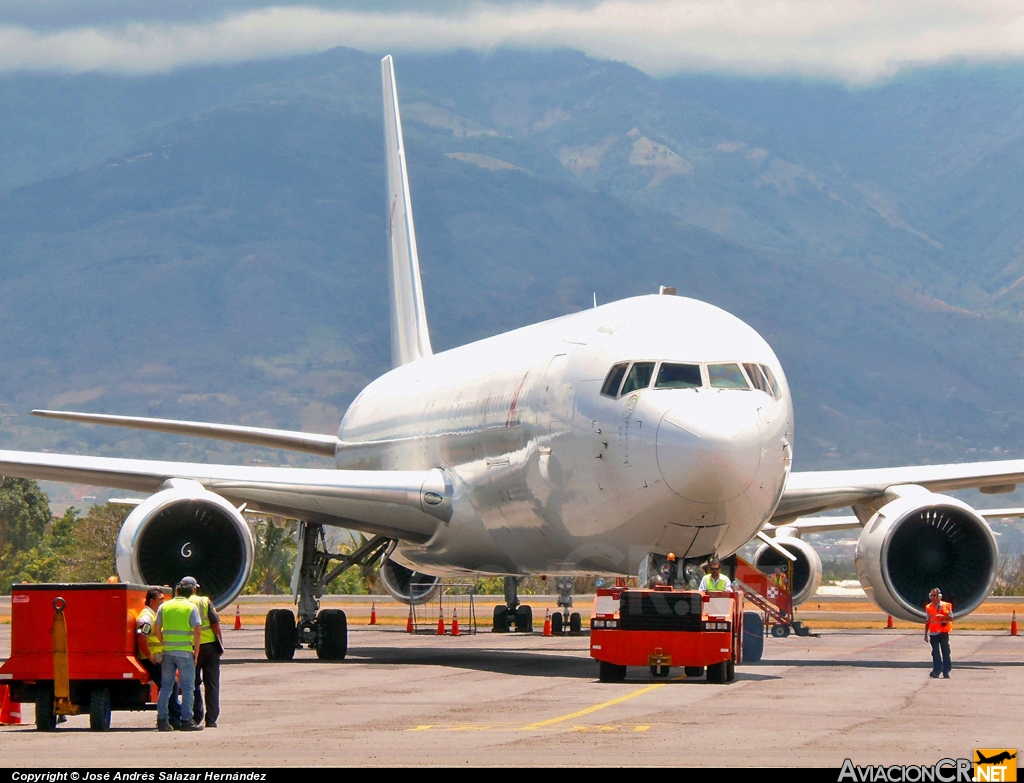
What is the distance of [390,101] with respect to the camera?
140 feet

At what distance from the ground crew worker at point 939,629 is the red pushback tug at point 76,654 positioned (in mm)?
10309

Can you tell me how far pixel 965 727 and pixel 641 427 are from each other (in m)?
5.75

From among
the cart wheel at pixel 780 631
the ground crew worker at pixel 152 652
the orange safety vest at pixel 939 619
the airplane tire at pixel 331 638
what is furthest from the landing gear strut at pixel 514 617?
the ground crew worker at pixel 152 652

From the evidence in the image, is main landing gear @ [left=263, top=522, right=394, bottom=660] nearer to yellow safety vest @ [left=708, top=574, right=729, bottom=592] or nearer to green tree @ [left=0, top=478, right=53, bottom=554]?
yellow safety vest @ [left=708, top=574, right=729, bottom=592]

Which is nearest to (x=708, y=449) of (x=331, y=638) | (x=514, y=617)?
(x=331, y=638)

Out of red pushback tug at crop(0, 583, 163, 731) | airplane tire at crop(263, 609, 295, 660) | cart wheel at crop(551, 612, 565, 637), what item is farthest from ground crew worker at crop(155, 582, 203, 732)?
cart wheel at crop(551, 612, 565, 637)

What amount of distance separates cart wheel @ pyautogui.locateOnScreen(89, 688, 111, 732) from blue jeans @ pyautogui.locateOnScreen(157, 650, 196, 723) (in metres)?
0.45

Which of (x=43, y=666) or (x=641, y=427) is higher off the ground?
(x=641, y=427)

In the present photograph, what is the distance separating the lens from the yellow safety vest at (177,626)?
15.5 m

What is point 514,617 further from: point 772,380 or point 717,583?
Result: point 772,380

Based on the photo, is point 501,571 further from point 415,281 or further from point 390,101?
point 390,101

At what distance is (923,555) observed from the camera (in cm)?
2373

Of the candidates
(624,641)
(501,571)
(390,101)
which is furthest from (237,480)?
(390,101)

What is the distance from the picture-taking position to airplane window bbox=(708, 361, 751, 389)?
19562 mm
